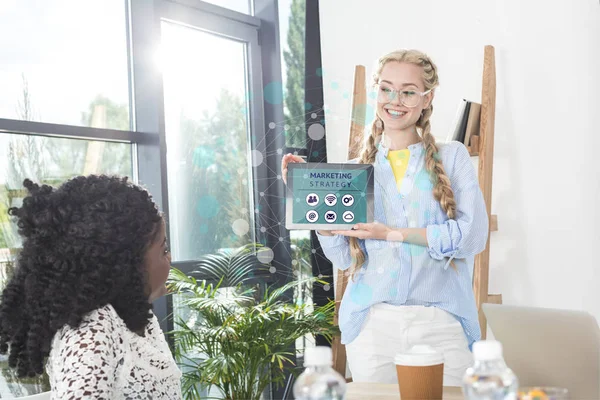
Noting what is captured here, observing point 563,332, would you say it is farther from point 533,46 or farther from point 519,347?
point 533,46

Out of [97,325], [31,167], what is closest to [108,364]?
[97,325]

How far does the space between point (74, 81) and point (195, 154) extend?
701 millimetres

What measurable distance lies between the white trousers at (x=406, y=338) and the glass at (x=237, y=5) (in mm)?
2186

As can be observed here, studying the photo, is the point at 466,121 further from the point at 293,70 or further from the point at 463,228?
the point at 293,70

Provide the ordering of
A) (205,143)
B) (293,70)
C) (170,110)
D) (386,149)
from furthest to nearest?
1. (293,70)
2. (205,143)
3. (170,110)
4. (386,149)

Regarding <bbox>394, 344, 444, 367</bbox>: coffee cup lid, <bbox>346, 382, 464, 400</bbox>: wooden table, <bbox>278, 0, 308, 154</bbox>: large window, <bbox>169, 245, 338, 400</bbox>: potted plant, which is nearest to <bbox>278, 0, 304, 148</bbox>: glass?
<bbox>278, 0, 308, 154</bbox>: large window

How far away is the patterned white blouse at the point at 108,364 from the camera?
1176 millimetres

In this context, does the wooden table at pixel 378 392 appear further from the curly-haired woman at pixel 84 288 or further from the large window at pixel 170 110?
the large window at pixel 170 110

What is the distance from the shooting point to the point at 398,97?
7.02 ft

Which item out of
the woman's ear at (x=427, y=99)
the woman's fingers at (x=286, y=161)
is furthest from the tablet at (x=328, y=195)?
the woman's ear at (x=427, y=99)

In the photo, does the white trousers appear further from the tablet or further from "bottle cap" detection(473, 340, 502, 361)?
"bottle cap" detection(473, 340, 502, 361)

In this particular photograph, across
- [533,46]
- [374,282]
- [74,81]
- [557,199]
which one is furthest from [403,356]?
[74,81]

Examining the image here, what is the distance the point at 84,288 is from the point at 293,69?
2.55m

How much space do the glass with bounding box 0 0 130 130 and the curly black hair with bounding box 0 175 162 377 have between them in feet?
5.67
